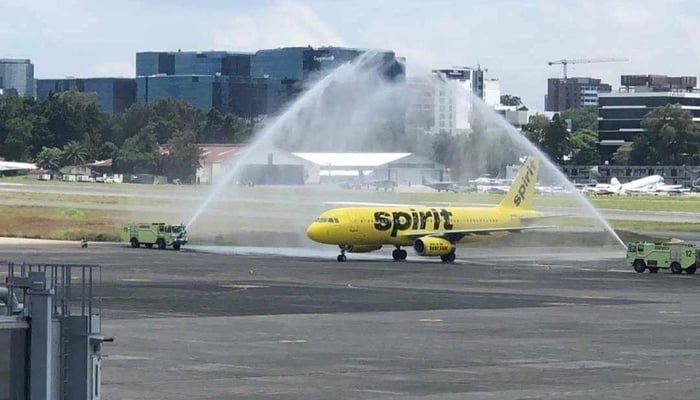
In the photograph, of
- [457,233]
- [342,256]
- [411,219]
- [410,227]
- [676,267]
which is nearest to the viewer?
[676,267]

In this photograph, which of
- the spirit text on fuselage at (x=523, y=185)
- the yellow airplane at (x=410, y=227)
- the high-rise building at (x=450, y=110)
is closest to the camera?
the yellow airplane at (x=410, y=227)

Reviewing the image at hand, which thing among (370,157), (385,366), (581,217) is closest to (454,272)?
(385,366)

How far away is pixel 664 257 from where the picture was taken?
267 ft

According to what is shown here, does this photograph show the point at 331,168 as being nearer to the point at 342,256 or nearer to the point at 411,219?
the point at 411,219

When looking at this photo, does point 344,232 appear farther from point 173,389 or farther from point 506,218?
point 173,389

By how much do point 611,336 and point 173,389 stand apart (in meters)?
18.0

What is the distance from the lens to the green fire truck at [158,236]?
101625 mm

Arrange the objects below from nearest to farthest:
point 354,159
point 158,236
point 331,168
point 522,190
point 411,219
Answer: point 411,219 < point 522,190 < point 158,236 < point 331,168 < point 354,159

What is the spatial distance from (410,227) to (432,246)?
2.01 m

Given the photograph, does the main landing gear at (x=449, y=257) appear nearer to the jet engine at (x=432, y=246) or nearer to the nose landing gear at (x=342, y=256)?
the jet engine at (x=432, y=246)

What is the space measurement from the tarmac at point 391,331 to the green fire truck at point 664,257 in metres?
1.56

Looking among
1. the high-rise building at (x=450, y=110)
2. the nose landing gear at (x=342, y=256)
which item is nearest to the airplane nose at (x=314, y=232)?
the nose landing gear at (x=342, y=256)

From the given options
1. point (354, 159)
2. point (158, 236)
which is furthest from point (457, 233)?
point (354, 159)

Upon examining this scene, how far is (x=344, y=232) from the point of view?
87688 millimetres
